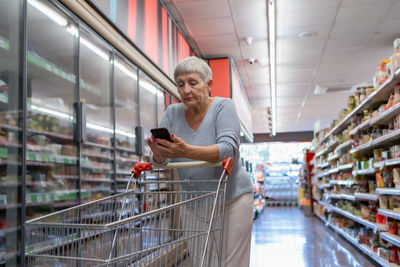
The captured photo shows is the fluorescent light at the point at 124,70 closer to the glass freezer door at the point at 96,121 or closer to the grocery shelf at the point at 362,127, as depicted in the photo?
the glass freezer door at the point at 96,121

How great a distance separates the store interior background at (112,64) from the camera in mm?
2344

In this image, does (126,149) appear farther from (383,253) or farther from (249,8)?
(383,253)

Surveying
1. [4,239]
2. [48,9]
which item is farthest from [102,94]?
[4,239]

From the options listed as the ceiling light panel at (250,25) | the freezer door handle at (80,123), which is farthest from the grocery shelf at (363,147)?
the freezer door handle at (80,123)

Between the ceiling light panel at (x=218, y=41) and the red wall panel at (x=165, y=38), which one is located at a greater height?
the ceiling light panel at (x=218, y=41)

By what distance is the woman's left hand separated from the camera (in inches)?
54.4

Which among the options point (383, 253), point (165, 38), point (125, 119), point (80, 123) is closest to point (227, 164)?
point (80, 123)

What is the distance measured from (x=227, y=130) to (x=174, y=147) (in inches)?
11.0

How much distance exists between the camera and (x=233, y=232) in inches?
64.4

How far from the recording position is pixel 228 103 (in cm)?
166

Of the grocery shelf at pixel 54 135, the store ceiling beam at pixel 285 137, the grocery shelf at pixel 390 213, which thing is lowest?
the grocery shelf at pixel 390 213

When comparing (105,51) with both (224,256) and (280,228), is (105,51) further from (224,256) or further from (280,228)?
(280,228)

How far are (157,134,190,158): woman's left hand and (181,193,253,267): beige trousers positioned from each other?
12.4 inches

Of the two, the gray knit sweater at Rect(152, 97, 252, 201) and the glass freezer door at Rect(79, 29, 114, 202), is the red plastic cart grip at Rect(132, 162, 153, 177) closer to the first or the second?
the gray knit sweater at Rect(152, 97, 252, 201)
